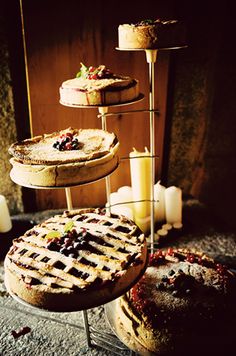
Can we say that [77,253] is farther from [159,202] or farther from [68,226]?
[159,202]

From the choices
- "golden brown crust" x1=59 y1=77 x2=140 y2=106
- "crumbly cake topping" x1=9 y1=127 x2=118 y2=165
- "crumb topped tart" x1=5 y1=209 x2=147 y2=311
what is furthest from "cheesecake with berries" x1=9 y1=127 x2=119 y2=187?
"crumb topped tart" x1=5 y1=209 x2=147 y2=311

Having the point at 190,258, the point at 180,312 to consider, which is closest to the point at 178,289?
the point at 180,312

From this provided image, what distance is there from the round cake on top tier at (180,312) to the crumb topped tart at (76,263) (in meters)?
0.36

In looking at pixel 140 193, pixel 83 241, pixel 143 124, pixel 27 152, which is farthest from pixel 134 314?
pixel 143 124

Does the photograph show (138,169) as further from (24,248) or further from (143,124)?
(24,248)

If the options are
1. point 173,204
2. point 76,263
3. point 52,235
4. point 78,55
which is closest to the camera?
point 76,263

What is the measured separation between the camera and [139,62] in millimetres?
3402

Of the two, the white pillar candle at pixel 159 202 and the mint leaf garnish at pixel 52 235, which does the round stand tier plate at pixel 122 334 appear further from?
the white pillar candle at pixel 159 202

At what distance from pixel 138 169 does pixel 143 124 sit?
617 mm

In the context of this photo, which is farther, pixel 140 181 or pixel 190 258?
pixel 140 181

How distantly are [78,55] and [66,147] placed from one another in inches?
56.6

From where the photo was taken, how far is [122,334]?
225 cm

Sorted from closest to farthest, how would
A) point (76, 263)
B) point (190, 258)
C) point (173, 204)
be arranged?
1. point (76, 263)
2. point (190, 258)
3. point (173, 204)

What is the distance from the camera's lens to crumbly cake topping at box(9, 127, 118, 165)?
80.3 inches
